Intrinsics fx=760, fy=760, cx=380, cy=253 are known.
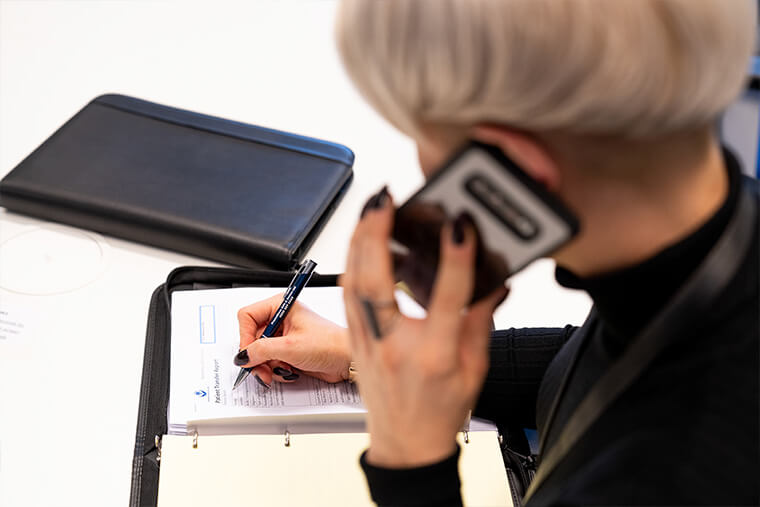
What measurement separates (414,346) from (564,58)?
234 millimetres

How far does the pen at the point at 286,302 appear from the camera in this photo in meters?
0.81

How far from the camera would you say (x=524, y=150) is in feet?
1.51

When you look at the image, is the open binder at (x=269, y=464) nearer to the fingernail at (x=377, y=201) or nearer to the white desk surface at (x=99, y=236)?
the white desk surface at (x=99, y=236)

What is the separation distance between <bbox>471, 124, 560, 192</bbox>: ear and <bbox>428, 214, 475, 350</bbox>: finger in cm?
7

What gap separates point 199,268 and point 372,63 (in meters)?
0.56

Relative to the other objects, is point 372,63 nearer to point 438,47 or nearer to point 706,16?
point 438,47

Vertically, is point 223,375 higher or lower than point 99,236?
lower

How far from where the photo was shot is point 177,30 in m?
1.52

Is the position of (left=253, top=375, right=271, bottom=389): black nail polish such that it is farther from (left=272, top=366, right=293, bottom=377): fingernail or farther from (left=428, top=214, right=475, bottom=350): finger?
(left=428, top=214, right=475, bottom=350): finger

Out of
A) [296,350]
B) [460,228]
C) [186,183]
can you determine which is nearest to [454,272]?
[460,228]

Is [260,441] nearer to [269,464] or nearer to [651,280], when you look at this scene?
[269,464]

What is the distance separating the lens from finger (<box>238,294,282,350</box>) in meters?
0.84

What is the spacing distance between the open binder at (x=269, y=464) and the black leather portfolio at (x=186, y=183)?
0.26 meters

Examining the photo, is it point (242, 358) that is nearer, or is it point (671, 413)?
point (671, 413)
